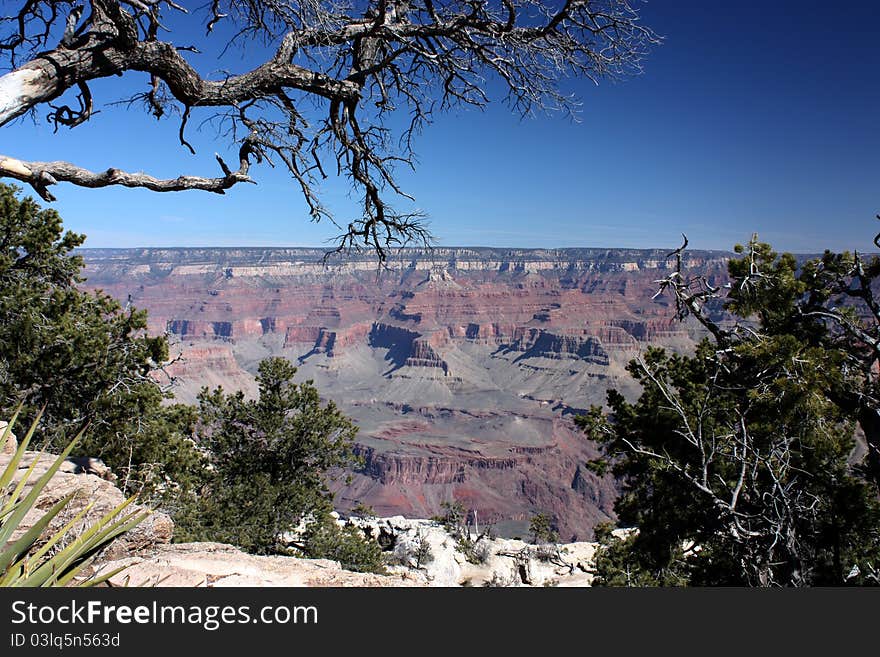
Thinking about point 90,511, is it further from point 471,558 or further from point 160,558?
point 471,558


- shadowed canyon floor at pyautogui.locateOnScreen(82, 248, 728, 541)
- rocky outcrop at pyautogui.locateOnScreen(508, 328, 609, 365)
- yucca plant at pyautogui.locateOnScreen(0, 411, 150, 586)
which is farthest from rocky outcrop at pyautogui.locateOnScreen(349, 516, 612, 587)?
rocky outcrop at pyautogui.locateOnScreen(508, 328, 609, 365)

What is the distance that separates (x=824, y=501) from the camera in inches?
294

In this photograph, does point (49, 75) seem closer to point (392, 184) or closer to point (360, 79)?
point (360, 79)

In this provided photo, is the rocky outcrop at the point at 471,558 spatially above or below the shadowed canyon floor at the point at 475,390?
above

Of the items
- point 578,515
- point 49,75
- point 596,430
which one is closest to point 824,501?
point 596,430

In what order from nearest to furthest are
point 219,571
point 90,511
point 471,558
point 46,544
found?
point 46,544 < point 219,571 < point 90,511 < point 471,558

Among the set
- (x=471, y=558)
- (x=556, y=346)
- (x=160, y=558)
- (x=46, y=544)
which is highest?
(x=46, y=544)

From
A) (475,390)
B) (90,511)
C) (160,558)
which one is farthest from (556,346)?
(160,558)

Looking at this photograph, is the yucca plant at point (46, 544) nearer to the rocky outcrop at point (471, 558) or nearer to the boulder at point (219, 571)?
the boulder at point (219, 571)

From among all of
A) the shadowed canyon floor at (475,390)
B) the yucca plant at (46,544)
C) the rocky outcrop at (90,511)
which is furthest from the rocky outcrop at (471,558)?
the shadowed canyon floor at (475,390)

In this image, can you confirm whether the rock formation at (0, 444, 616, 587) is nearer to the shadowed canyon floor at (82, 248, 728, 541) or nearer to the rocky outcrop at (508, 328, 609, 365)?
the shadowed canyon floor at (82, 248, 728, 541)

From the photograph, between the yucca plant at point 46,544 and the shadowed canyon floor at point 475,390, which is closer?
the yucca plant at point 46,544

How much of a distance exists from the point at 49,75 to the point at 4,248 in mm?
8191

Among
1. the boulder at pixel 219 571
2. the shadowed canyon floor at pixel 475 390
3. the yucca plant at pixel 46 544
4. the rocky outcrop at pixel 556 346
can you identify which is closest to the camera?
the yucca plant at pixel 46 544
